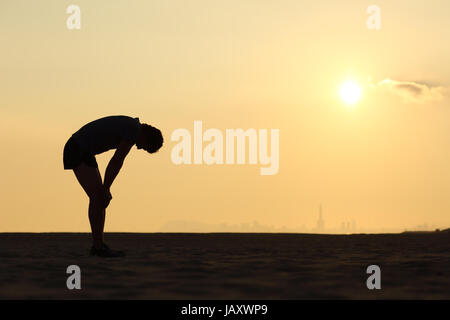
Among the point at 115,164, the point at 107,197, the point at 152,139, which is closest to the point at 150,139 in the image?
the point at 152,139

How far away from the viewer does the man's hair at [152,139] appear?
772 centimetres

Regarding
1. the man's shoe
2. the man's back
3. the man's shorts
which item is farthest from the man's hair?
the man's shoe

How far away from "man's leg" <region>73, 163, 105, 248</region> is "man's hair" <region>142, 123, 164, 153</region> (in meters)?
0.63

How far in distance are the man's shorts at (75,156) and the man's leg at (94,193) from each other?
5 centimetres

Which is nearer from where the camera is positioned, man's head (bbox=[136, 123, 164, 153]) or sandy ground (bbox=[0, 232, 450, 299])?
sandy ground (bbox=[0, 232, 450, 299])

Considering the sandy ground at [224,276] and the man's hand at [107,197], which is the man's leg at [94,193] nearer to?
the man's hand at [107,197]

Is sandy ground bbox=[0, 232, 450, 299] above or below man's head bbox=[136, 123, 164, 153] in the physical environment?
below

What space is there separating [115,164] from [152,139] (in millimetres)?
488

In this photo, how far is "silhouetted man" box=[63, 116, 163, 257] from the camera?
766cm

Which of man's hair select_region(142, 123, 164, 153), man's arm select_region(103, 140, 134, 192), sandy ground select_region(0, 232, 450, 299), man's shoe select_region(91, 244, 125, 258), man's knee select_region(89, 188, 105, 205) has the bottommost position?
sandy ground select_region(0, 232, 450, 299)

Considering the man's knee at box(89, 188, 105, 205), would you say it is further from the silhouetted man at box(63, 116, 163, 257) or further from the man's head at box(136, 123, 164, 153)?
the man's head at box(136, 123, 164, 153)

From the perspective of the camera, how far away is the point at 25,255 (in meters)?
8.13

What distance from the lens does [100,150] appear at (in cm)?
780
